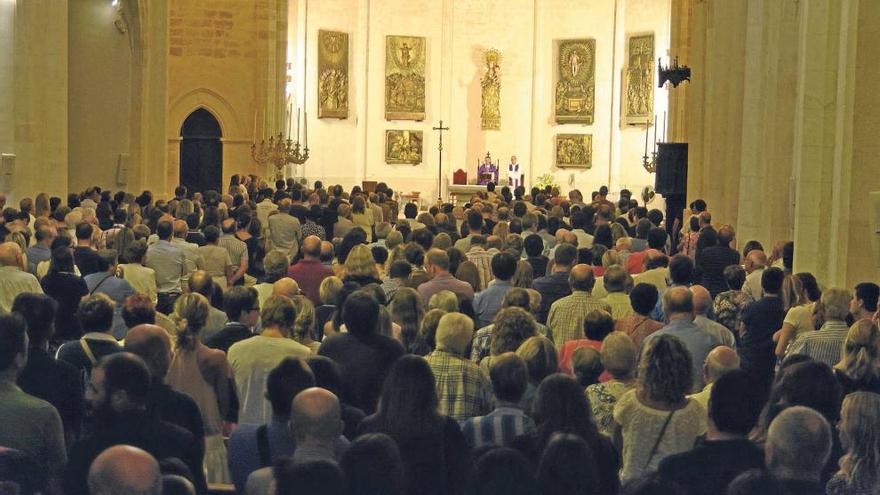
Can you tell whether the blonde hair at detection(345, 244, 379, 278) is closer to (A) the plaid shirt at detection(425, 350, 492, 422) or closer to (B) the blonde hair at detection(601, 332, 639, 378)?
(A) the plaid shirt at detection(425, 350, 492, 422)

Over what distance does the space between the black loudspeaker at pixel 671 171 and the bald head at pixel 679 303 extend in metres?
14.2

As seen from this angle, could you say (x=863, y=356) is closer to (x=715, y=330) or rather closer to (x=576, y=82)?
(x=715, y=330)

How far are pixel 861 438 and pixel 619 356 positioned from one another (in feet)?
6.36

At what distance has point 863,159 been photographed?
1291 centimetres

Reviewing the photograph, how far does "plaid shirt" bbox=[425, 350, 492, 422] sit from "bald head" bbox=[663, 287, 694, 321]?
1.96m

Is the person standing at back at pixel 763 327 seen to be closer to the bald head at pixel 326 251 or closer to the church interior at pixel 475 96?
the church interior at pixel 475 96

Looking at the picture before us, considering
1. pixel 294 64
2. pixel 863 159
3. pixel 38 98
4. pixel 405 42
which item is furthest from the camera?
pixel 405 42

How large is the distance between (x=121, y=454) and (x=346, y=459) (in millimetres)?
1160

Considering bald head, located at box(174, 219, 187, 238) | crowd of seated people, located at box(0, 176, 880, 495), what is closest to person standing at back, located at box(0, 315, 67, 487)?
crowd of seated people, located at box(0, 176, 880, 495)

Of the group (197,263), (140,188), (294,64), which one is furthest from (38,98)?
(294,64)

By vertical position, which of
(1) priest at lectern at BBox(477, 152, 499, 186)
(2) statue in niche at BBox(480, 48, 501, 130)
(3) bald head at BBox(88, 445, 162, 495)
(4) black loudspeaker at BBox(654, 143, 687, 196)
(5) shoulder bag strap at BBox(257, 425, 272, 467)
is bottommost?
(5) shoulder bag strap at BBox(257, 425, 272, 467)

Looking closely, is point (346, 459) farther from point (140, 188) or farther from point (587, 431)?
point (140, 188)

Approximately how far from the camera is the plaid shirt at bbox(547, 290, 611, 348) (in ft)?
34.5

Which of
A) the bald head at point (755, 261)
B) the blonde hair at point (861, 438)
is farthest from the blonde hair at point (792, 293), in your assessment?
the blonde hair at point (861, 438)
